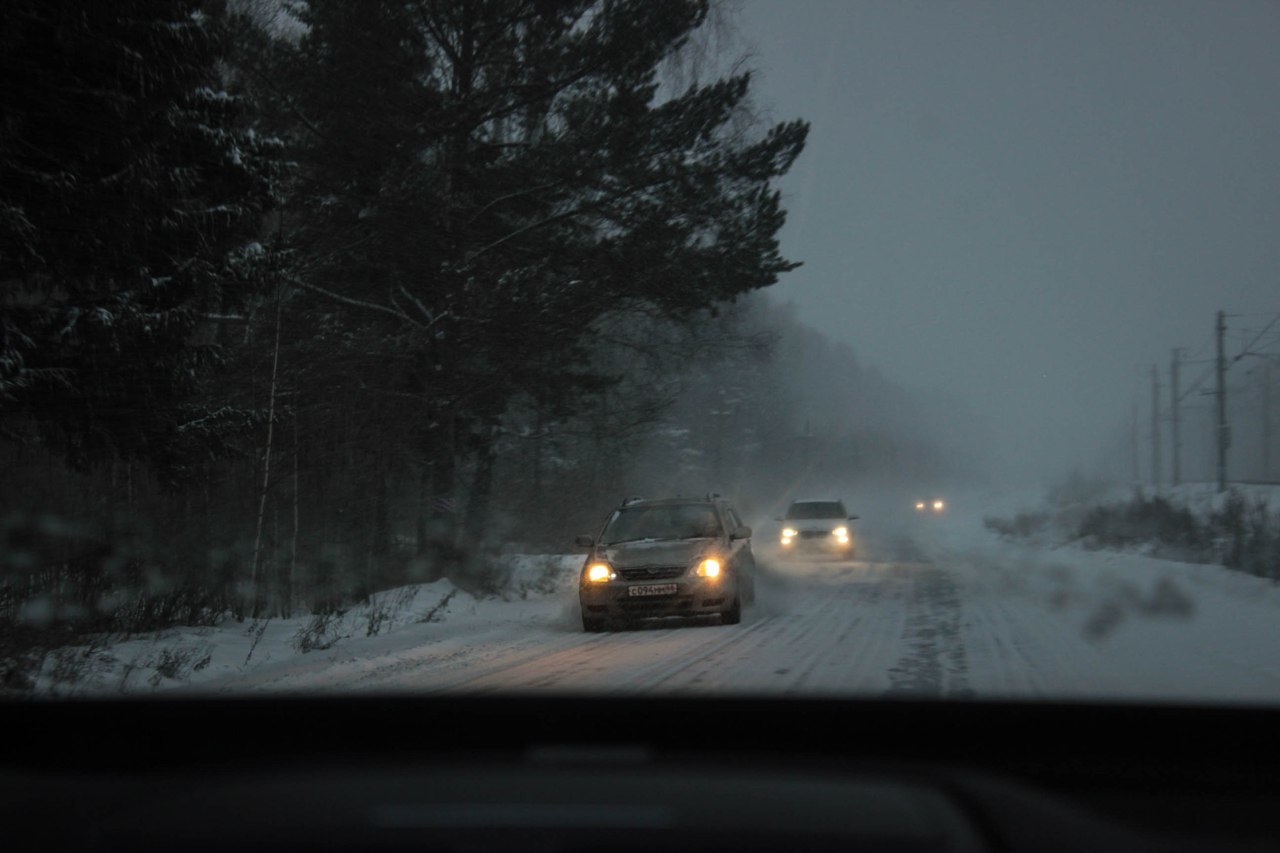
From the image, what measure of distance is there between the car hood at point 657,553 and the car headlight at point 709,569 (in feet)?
0.42

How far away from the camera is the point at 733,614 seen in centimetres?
1457

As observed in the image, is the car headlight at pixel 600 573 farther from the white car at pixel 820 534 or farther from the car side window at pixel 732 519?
the white car at pixel 820 534

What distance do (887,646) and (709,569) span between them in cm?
330

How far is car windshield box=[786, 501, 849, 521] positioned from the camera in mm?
29578

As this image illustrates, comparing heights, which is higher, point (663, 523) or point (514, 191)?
point (514, 191)

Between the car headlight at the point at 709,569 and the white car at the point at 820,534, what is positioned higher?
the car headlight at the point at 709,569

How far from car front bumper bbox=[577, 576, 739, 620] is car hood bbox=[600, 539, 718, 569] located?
0.23 metres

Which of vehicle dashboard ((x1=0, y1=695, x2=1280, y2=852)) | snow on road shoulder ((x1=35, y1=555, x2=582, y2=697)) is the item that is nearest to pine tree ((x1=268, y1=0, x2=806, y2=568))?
snow on road shoulder ((x1=35, y1=555, x2=582, y2=697))

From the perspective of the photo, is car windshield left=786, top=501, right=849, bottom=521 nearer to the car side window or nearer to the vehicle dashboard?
the car side window

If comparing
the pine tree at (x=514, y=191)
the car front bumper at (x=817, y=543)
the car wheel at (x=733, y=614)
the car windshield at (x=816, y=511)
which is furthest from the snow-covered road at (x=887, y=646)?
the car windshield at (x=816, y=511)

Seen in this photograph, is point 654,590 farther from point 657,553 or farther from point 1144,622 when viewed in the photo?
point 1144,622

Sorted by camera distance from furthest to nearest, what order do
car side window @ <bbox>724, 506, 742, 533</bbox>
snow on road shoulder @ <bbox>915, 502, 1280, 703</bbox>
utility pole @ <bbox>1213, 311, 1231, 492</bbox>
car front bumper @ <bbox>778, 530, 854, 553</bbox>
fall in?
utility pole @ <bbox>1213, 311, 1231, 492</bbox>
car front bumper @ <bbox>778, 530, 854, 553</bbox>
car side window @ <bbox>724, 506, 742, 533</bbox>
snow on road shoulder @ <bbox>915, 502, 1280, 703</bbox>

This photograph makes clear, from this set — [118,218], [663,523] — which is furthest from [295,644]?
[663,523]

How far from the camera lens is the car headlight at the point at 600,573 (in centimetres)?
1440
